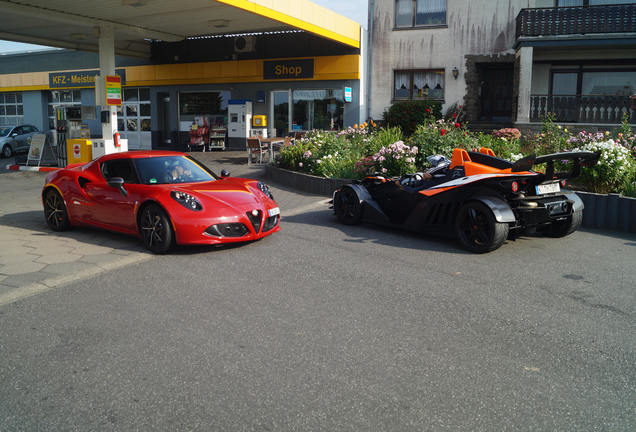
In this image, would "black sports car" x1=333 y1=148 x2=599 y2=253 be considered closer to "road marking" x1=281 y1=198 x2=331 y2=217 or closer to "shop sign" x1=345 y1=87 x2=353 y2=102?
"road marking" x1=281 y1=198 x2=331 y2=217

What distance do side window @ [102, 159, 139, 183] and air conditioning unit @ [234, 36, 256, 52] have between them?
17728 mm

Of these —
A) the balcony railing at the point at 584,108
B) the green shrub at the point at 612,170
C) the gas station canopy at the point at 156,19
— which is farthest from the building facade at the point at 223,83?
the green shrub at the point at 612,170

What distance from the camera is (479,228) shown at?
703 cm

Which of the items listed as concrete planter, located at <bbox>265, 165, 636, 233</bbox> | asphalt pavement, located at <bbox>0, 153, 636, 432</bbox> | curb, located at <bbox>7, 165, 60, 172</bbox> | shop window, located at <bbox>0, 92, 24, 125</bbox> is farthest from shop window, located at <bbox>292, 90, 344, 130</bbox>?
shop window, located at <bbox>0, 92, 24, 125</bbox>

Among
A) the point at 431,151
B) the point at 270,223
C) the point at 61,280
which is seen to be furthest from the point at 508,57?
the point at 61,280

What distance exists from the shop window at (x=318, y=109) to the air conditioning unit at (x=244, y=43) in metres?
2.80

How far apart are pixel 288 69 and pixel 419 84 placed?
5633 millimetres

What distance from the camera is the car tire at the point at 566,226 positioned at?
7.70m

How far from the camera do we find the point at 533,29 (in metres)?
20.0

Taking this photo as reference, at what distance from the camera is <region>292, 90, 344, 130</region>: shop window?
23375 millimetres

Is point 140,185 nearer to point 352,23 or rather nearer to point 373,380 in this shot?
point 373,380

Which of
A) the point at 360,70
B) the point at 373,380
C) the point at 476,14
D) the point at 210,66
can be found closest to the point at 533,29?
the point at 476,14

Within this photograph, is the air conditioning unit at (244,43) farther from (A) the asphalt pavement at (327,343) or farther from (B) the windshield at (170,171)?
(A) the asphalt pavement at (327,343)

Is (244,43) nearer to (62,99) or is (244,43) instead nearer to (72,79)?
(72,79)
